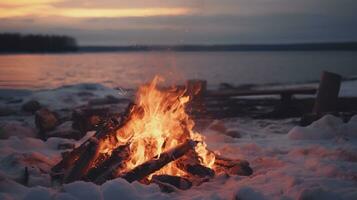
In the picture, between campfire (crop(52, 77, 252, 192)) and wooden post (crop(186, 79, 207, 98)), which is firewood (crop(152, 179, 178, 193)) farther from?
wooden post (crop(186, 79, 207, 98))

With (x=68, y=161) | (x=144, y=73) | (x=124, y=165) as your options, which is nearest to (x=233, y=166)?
(x=124, y=165)

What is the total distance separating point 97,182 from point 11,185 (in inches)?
44.6

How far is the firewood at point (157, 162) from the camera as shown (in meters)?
6.56

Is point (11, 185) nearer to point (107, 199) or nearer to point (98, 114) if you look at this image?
point (107, 199)

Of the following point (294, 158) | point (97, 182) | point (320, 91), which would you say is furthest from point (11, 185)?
point (320, 91)

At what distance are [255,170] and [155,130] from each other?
170 centimetres

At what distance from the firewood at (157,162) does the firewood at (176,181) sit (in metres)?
0.18

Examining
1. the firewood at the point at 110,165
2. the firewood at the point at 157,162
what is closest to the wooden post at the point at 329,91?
the firewood at the point at 157,162

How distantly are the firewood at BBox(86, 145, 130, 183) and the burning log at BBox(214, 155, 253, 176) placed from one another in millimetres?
1519

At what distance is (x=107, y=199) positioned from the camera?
554cm

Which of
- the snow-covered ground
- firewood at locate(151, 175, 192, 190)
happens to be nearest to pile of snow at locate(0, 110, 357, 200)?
the snow-covered ground

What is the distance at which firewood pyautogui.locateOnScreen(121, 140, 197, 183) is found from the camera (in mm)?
6559

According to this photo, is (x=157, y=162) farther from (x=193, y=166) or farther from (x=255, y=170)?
(x=255, y=170)

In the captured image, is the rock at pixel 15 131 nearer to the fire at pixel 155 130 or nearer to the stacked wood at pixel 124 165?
the stacked wood at pixel 124 165
